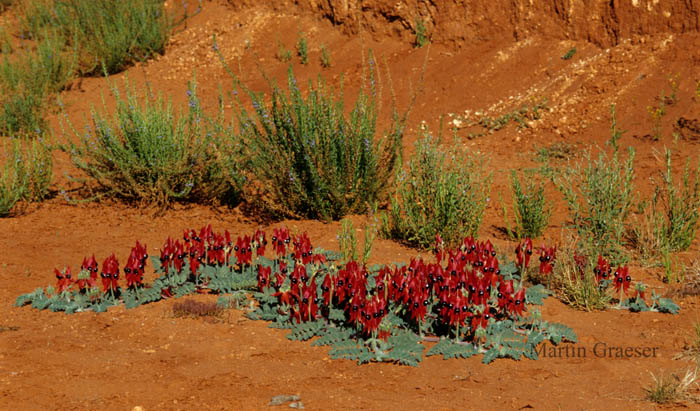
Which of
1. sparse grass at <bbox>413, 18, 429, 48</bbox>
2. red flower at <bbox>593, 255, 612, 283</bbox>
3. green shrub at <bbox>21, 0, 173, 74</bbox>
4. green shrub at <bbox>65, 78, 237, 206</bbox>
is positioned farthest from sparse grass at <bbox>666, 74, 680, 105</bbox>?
green shrub at <bbox>21, 0, 173, 74</bbox>

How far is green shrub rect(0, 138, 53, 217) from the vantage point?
741cm

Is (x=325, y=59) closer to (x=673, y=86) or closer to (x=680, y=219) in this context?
(x=673, y=86)

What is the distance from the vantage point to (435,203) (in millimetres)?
6336

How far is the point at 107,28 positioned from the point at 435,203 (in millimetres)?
8198

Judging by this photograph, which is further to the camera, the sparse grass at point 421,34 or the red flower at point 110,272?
the sparse grass at point 421,34

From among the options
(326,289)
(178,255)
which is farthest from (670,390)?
(178,255)

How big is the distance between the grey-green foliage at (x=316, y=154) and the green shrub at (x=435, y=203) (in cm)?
62

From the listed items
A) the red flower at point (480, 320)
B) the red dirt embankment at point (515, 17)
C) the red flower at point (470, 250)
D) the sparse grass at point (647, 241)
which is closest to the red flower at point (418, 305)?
the red flower at point (480, 320)

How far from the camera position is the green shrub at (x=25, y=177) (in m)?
7.41

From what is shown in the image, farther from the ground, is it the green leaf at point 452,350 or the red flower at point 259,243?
the red flower at point 259,243

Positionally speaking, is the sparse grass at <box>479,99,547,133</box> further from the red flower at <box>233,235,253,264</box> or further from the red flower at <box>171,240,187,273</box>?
the red flower at <box>171,240,187,273</box>

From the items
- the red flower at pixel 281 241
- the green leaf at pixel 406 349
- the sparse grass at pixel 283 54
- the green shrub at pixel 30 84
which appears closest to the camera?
the green leaf at pixel 406 349

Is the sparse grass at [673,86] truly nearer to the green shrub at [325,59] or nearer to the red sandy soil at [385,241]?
the red sandy soil at [385,241]

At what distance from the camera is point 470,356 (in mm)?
4410
